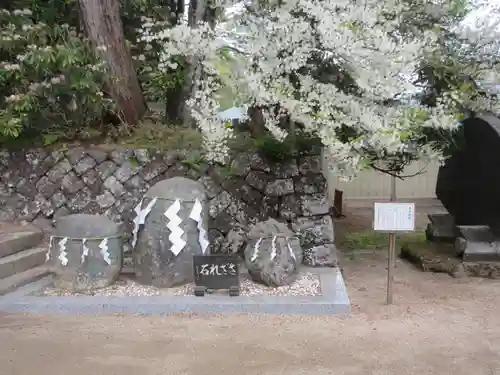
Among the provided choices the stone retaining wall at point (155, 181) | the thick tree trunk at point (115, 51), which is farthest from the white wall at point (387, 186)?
the thick tree trunk at point (115, 51)

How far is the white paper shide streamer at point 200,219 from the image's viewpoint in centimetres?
574

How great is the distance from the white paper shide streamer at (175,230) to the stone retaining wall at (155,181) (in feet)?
4.72

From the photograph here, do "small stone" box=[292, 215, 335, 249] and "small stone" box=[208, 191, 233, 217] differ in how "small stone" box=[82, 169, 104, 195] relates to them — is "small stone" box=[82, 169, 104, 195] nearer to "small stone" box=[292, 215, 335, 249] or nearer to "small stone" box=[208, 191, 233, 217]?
"small stone" box=[208, 191, 233, 217]

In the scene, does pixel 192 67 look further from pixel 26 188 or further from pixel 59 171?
pixel 26 188

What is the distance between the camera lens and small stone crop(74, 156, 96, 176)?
7230 mm

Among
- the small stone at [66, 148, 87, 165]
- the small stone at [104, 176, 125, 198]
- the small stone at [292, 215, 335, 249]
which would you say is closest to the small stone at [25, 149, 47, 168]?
the small stone at [66, 148, 87, 165]

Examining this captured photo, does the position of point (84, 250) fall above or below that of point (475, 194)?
below

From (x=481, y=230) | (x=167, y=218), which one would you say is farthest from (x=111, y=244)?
(x=481, y=230)

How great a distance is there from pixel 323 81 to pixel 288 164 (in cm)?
121

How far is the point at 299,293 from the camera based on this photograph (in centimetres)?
556

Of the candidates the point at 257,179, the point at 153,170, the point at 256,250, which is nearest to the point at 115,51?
the point at 153,170

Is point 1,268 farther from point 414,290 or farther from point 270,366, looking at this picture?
point 414,290

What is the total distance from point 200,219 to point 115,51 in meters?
2.95

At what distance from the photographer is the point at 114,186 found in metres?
7.16
